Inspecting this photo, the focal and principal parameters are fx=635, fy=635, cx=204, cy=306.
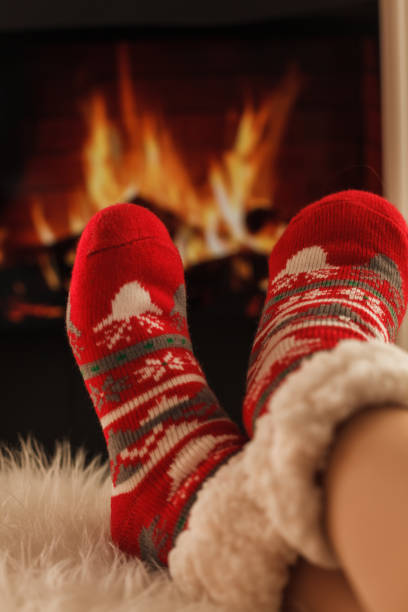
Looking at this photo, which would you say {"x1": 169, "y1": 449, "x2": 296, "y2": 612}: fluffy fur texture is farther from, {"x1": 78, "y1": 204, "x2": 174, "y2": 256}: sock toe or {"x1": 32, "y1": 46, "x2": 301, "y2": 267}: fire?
{"x1": 32, "y1": 46, "x2": 301, "y2": 267}: fire

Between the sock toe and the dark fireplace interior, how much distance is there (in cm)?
57

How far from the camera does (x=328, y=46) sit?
1.27 m

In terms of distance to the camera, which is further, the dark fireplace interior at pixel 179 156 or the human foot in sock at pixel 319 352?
the dark fireplace interior at pixel 179 156

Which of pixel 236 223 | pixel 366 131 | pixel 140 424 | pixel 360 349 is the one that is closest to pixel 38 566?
pixel 140 424

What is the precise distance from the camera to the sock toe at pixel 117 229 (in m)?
0.66

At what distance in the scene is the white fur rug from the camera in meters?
0.35

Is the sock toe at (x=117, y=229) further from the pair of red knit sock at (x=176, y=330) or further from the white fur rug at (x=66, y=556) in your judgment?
the white fur rug at (x=66, y=556)

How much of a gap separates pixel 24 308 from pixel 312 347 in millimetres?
965

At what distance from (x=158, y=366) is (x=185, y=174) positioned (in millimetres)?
820

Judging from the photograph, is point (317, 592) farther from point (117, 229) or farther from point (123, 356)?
point (117, 229)

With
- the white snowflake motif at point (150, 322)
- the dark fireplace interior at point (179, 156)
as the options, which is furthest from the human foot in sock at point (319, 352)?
the dark fireplace interior at point (179, 156)

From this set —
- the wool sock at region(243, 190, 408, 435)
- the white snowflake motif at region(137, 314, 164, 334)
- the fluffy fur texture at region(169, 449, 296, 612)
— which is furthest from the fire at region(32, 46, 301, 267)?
the fluffy fur texture at region(169, 449, 296, 612)

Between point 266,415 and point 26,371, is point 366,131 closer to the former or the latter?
point 26,371

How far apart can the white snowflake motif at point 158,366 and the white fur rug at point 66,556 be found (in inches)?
4.5
